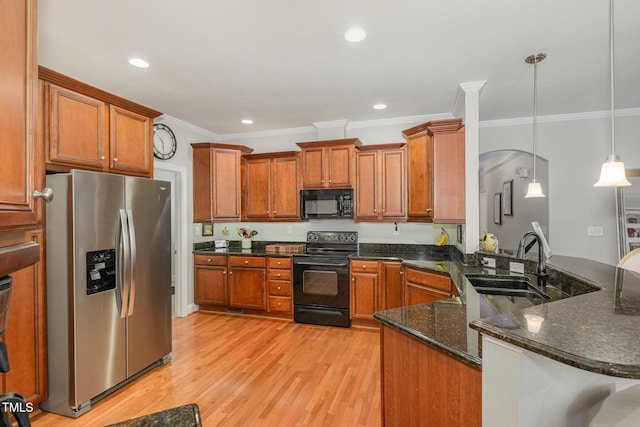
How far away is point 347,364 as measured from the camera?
2.91 m

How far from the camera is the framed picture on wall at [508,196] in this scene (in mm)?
4984

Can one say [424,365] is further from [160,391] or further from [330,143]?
[330,143]

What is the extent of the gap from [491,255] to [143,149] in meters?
3.33

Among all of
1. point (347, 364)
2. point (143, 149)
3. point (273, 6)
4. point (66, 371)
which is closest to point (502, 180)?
point (347, 364)

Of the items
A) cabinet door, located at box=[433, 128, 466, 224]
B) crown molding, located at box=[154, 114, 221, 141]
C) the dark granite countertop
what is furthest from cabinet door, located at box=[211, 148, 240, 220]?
the dark granite countertop

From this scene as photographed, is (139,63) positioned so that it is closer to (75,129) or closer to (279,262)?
(75,129)

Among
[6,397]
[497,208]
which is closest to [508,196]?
[497,208]

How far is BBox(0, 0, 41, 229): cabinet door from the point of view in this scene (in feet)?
2.12

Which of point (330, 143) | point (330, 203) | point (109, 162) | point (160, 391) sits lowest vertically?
point (160, 391)

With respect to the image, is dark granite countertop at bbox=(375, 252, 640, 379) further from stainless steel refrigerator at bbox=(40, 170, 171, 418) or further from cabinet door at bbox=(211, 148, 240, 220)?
cabinet door at bbox=(211, 148, 240, 220)

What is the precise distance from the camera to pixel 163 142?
158 inches

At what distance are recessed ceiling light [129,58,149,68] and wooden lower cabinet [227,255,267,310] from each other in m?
2.44

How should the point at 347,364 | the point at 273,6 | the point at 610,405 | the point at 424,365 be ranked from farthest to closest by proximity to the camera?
the point at 347,364, the point at 273,6, the point at 424,365, the point at 610,405

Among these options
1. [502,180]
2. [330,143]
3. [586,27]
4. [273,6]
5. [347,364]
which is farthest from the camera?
[502,180]
